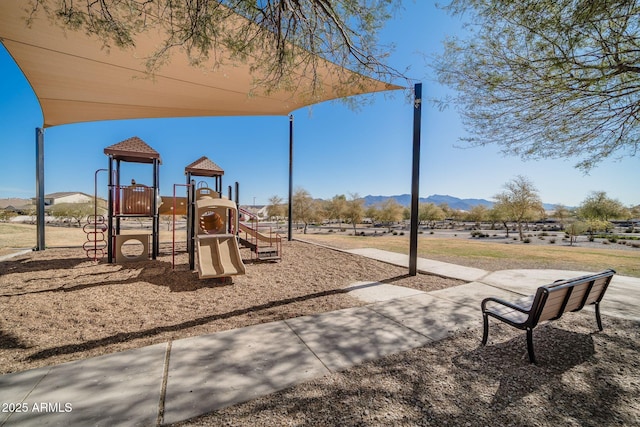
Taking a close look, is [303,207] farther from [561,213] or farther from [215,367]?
[561,213]

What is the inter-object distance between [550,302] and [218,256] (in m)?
5.97

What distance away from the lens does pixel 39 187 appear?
29.2ft

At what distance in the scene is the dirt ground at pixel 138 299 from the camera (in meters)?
2.96

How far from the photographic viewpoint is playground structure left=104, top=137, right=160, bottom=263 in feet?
23.3

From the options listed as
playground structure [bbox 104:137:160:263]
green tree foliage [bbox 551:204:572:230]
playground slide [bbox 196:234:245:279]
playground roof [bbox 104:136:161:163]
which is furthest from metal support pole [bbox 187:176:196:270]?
green tree foliage [bbox 551:204:572:230]

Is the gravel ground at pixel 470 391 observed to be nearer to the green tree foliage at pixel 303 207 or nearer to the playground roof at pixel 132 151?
the playground roof at pixel 132 151

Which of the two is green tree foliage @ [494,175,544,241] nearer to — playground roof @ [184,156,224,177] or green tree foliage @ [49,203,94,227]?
playground roof @ [184,156,224,177]

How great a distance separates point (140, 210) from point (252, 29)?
6.32 meters

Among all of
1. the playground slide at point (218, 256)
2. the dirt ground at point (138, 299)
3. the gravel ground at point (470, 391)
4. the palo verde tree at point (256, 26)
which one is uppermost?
the palo verde tree at point (256, 26)

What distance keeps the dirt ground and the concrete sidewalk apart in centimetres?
41

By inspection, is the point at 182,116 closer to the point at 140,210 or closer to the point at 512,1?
the point at 140,210

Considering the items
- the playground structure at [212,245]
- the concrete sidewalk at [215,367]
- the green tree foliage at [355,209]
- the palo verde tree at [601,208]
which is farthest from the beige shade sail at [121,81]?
the palo verde tree at [601,208]

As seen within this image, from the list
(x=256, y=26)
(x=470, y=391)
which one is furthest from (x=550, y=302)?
(x=256, y=26)

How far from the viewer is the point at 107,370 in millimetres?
2326
